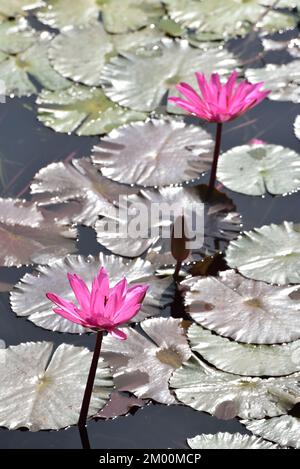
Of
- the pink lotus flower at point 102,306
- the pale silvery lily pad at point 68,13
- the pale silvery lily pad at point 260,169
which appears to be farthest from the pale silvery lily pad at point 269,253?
the pale silvery lily pad at point 68,13

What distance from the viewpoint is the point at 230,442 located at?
2.16 metres

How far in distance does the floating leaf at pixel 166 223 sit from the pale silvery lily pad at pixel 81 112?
46 cm

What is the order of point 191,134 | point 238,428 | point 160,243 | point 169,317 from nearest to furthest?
point 238,428 → point 169,317 → point 160,243 → point 191,134

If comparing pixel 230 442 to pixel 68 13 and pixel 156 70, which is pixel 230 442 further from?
pixel 68 13

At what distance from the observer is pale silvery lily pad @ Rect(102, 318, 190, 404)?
2.34 meters

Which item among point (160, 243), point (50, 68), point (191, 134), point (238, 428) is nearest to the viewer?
point (238, 428)

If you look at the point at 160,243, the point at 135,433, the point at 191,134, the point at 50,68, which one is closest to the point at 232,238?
the point at 160,243

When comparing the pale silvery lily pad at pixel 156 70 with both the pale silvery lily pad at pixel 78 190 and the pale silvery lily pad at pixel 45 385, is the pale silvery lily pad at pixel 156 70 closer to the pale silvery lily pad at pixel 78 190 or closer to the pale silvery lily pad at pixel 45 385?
the pale silvery lily pad at pixel 78 190

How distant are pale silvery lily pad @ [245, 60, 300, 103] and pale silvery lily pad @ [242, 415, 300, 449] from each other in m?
1.54

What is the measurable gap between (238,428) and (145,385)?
272 millimetres

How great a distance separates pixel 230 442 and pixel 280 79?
176cm

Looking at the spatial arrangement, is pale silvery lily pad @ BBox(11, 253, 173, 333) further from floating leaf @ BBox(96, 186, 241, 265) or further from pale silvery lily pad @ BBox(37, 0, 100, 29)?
pale silvery lily pad @ BBox(37, 0, 100, 29)

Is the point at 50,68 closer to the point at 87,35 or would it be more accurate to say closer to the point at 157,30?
the point at 87,35

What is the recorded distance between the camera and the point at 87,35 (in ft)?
12.3
